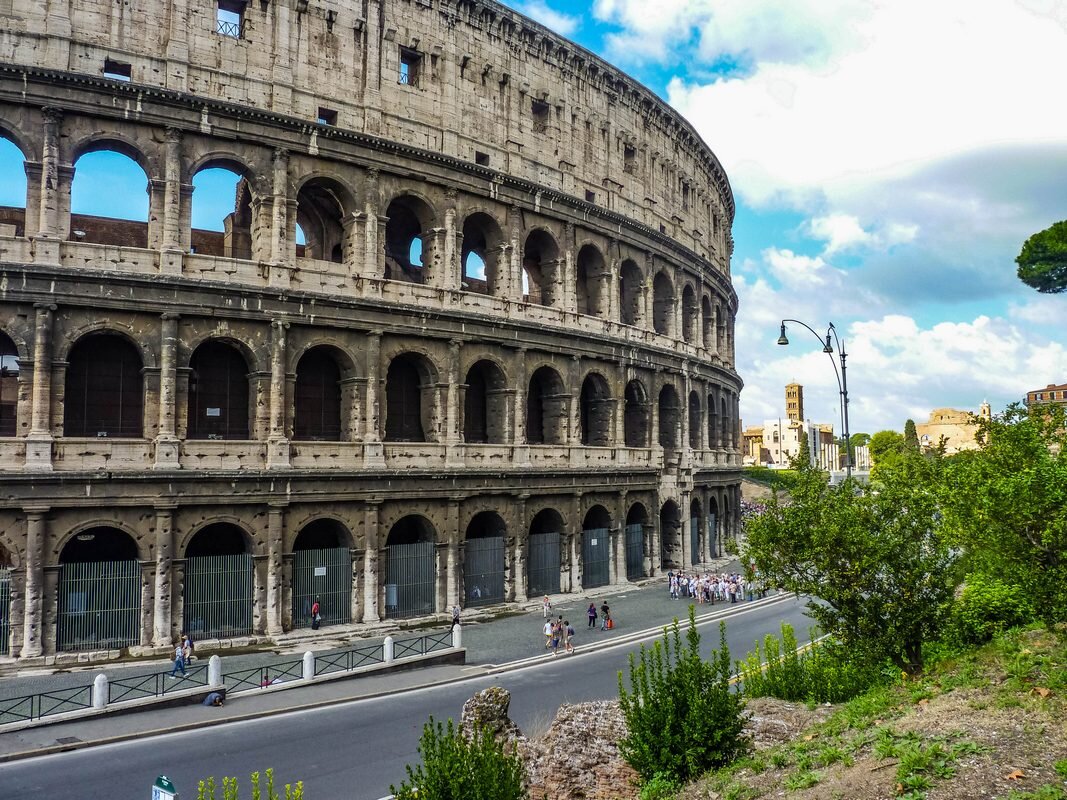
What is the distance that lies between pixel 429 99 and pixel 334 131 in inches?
170

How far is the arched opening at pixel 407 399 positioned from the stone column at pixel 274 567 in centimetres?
509

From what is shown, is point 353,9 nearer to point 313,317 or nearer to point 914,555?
point 313,317

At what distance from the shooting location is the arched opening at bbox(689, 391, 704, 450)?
40125 mm

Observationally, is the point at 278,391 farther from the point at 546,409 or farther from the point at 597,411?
the point at 597,411

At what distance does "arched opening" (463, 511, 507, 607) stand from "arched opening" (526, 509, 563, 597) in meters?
1.36

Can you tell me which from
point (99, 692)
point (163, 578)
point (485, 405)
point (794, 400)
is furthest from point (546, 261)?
point (794, 400)

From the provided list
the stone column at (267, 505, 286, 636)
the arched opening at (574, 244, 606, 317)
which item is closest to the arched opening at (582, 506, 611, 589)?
the arched opening at (574, 244, 606, 317)

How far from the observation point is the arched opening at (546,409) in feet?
102

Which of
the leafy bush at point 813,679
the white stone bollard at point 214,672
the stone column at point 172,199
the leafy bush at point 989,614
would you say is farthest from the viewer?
the stone column at point 172,199

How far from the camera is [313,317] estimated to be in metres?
24.4

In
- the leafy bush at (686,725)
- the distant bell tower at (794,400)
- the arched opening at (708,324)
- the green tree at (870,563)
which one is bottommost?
the leafy bush at (686,725)

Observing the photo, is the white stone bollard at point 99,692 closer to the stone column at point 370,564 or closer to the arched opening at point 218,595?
the arched opening at point 218,595

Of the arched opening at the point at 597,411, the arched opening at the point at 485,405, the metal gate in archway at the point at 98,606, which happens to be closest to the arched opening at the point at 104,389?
the metal gate in archway at the point at 98,606

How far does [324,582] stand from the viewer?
2414cm
